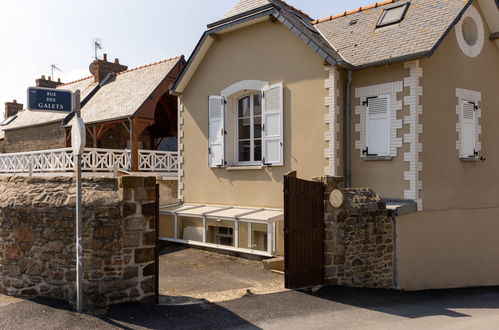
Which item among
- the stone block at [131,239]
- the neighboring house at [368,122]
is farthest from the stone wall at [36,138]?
the stone block at [131,239]

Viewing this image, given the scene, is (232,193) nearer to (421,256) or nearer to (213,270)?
(213,270)

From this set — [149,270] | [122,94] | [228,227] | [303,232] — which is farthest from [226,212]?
[122,94]

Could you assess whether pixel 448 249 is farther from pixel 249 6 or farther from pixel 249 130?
pixel 249 6

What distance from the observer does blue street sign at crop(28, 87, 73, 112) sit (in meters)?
5.16

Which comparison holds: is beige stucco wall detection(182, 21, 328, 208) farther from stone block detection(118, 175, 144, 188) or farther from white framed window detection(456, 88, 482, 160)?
stone block detection(118, 175, 144, 188)

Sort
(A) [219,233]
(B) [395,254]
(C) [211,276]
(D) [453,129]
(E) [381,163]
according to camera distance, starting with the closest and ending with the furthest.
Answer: (C) [211,276] → (B) [395,254] → (E) [381,163] → (D) [453,129] → (A) [219,233]

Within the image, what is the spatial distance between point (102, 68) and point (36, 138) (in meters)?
4.53

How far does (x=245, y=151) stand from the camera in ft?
37.1

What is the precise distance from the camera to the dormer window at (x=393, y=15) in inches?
389

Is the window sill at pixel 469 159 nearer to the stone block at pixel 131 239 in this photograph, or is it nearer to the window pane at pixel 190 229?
the window pane at pixel 190 229

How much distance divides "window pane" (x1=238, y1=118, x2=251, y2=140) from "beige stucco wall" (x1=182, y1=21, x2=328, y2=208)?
967 millimetres

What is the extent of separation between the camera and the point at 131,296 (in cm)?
586

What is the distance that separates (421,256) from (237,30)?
704 cm

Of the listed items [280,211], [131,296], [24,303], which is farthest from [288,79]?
[24,303]
